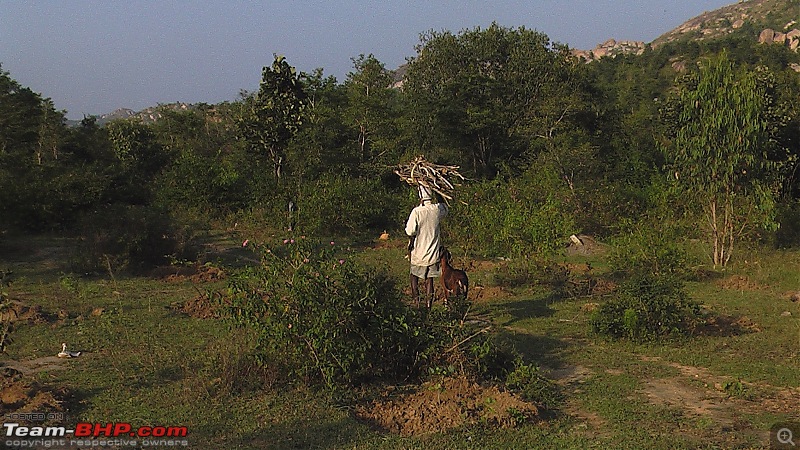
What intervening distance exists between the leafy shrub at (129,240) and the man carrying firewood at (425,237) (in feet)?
18.6

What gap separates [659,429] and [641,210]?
1442 centimetres

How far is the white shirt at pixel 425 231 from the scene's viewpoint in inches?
312

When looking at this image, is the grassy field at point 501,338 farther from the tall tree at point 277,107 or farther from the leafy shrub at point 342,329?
the tall tree at point 277,107

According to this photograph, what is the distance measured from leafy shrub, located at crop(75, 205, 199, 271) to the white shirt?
18.7 feet

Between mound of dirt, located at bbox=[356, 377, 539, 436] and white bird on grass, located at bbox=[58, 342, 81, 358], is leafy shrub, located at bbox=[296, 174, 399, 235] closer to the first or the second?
white bird on grass, located at bbox=[58, 342, 81, 358]

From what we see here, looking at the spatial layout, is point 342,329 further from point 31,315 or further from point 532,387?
point 31,315

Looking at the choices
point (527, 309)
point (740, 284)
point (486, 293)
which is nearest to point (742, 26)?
point (740, 284)

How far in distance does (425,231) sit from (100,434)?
419 centimetres

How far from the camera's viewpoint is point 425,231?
26.2 feet

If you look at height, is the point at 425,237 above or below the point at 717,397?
above

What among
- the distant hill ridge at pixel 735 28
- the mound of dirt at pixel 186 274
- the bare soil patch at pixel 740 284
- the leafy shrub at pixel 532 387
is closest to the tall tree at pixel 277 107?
the mound of dirt at pixel 186 274

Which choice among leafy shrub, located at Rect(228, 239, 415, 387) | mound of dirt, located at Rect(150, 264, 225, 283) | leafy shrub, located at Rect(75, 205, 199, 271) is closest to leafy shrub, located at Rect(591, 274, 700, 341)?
leafy shrub, located at Rect(228, 239, 415, 387)

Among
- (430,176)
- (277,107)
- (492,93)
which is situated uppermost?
(492,93)

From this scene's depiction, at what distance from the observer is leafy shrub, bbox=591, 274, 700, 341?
7.82m
